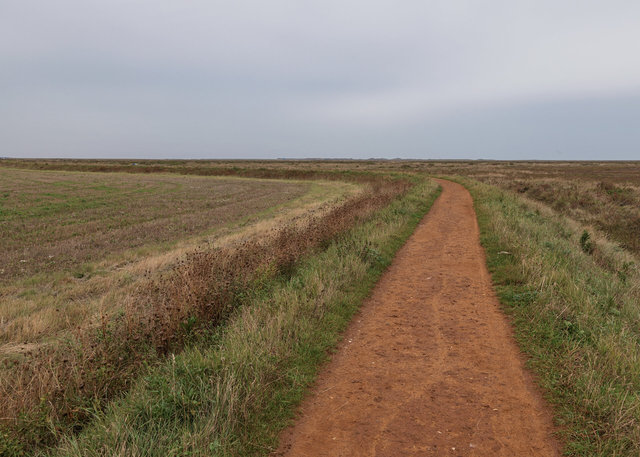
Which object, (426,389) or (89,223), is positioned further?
(89,223)

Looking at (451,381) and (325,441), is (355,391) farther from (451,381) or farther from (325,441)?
(451,381)

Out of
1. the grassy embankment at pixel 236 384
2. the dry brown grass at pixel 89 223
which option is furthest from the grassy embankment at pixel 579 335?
the dry brown grass at pixel 89 223

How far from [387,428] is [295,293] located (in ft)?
10.7

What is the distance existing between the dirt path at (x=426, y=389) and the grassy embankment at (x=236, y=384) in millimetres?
281

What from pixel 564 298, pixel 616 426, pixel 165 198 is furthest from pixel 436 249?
pixel 165 198

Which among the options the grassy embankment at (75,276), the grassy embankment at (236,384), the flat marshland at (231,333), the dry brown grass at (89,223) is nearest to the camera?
the grassy embankment at (236,384)

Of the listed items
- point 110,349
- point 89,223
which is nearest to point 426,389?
point 110,349

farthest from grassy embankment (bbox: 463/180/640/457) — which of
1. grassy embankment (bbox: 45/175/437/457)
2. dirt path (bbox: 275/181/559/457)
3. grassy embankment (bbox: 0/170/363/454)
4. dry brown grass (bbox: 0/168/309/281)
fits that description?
dry brown grass (bbox: 0/168/309/281)

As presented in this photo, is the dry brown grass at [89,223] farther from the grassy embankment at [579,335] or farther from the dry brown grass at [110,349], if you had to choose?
the grassy embankment at [579,335]

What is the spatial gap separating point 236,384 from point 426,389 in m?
2.23

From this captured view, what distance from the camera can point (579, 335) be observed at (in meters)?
5.33

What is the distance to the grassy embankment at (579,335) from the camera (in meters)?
3.62

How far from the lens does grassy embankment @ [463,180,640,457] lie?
362 cm

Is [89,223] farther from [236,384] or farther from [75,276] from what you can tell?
[236,384]
